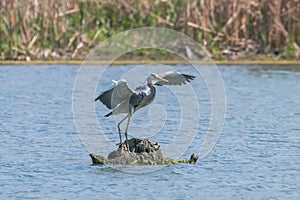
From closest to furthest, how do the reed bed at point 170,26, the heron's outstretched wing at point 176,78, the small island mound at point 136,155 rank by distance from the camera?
the small island mound at point 136,155
the heron's outstretched wing at point 176,78
the reed bed at point 170,26

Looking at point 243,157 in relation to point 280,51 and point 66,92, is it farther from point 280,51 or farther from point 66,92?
point 280,51

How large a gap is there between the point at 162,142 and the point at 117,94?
210 cm

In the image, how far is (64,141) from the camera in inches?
465

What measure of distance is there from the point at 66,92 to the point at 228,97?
2431 mm

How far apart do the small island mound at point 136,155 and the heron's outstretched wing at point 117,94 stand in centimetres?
42

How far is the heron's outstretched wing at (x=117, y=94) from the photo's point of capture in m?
9.59

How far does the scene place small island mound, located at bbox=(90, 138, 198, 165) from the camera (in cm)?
1001

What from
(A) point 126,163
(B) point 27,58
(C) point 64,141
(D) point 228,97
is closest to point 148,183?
(A) point 126,163

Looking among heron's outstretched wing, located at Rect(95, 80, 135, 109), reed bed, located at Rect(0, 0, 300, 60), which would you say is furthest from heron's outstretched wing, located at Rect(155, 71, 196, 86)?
reed bed, located at Rect(0, 0, 300, 60)

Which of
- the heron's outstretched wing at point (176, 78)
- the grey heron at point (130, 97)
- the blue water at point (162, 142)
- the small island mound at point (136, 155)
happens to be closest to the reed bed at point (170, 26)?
the blue water at point (162, 142)

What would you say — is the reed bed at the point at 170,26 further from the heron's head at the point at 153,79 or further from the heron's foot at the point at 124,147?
the heron's head at the point at 153,79

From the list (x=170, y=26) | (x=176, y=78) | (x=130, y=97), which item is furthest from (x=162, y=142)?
(x=170, y=26)

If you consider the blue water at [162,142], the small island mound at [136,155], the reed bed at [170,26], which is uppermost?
the reed bed at [170,26]

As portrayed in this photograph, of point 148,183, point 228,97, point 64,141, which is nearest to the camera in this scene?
point 148,183
